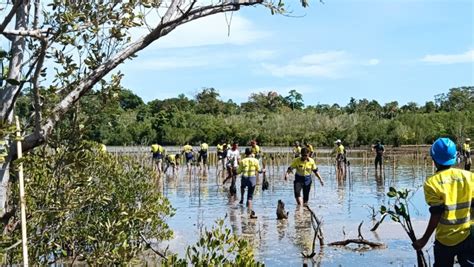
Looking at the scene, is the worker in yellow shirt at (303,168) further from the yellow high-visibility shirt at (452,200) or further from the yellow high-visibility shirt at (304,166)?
the yellow high-visibility shirt at (452,200)

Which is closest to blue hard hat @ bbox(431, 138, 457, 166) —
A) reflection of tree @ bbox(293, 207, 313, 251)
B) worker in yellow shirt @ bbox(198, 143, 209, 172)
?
→ reflection of tree @ bbox(293, 207, 313, 251)

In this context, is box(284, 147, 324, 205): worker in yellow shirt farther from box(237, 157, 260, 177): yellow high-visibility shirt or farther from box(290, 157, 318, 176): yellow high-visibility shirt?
box(237, 157, 260, 177): yellow high-visibility shirt

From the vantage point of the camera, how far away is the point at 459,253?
5371 millimetres

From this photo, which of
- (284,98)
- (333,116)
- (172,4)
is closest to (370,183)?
(172,4)

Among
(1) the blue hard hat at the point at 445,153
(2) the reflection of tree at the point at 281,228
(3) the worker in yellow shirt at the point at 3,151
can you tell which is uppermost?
(3) the worker in yellow shirt at the point at 3,151

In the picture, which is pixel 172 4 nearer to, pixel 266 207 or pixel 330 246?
pixel 330 246

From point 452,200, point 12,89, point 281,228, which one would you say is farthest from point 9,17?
point 281,228

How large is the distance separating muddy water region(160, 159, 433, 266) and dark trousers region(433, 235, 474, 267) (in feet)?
9.47

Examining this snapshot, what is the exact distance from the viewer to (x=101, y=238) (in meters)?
4.87

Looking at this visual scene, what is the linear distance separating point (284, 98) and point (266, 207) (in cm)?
8661

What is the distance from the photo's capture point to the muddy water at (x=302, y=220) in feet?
33.0

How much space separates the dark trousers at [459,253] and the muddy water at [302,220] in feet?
9.47

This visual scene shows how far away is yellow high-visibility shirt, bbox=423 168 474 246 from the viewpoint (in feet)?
17.2

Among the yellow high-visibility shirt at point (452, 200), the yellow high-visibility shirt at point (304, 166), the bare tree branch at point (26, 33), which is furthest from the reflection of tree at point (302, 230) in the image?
the bare tree branch at point (26, 33)
